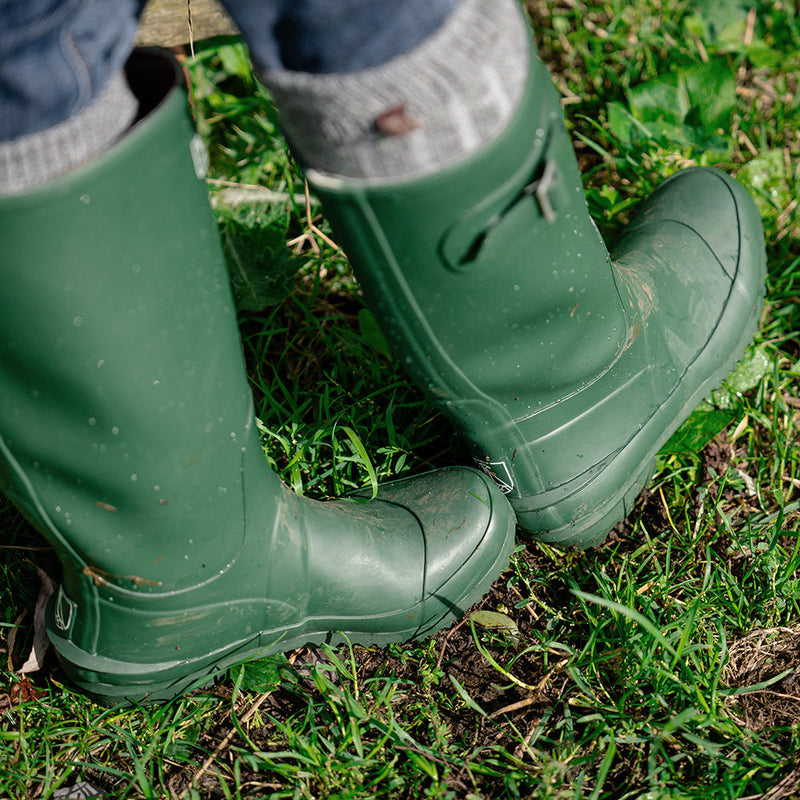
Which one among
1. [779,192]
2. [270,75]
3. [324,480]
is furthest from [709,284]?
[270,75]

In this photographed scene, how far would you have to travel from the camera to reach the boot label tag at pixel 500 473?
1.31 meters

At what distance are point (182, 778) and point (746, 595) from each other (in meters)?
0.92

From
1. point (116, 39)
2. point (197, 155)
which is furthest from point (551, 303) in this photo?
point (116, 39)

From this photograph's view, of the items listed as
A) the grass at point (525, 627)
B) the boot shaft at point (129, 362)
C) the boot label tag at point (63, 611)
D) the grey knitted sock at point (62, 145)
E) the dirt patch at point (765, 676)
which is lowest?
the dirt patch at point (765, 676)

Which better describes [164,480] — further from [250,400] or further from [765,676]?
[765,676]

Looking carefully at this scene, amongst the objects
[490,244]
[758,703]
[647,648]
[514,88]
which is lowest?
[758,703]

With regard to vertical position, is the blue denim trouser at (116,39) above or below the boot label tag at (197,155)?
above

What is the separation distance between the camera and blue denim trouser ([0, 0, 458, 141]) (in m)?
0.73

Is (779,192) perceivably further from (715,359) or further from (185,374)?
(185,374)

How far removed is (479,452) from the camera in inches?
51.6

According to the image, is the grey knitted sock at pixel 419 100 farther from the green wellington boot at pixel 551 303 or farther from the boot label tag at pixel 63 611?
the boot label tag at pixel 63 611

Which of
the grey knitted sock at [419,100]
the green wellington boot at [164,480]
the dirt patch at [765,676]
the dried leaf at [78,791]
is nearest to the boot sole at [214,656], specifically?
the green wellington boot at [164,480]

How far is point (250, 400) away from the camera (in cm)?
109

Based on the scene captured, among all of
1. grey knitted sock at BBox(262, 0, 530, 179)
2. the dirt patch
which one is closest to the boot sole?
the dirt patch
